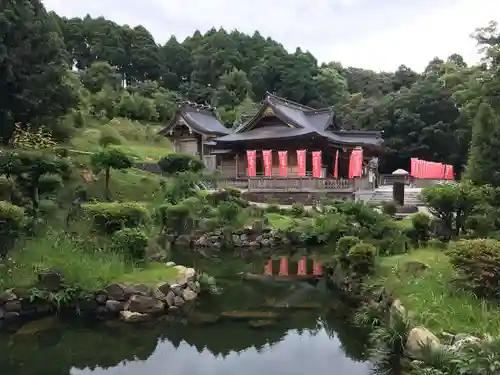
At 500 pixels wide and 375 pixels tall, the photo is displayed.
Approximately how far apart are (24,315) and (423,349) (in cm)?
791

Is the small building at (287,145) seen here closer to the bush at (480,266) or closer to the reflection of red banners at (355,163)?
the reflection of red banners at (355,163)

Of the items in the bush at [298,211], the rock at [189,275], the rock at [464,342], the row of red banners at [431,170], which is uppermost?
A: the row of red banners at [431,170]

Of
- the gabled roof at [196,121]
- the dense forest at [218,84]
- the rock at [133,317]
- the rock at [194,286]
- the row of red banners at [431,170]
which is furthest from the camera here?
the row of red banners at [431,170]

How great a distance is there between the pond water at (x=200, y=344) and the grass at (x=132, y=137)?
78.9ft

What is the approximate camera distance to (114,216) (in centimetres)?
1289

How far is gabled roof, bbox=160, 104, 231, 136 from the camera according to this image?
128 ft

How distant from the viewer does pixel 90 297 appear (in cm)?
1079

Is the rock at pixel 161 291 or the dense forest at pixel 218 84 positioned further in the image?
the dense forest at pixel 218 84

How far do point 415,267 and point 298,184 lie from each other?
17.5m

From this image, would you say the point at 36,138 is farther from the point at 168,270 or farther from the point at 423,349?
the point at 423,349

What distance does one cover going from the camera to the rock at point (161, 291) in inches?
432

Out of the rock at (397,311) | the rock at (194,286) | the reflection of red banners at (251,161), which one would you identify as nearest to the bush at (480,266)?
the rock at (397,311)

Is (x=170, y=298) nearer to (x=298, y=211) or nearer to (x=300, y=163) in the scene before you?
(x=298, y=211)

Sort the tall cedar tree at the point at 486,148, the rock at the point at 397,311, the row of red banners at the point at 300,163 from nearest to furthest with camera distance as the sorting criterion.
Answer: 1. the rock at the point at 397,311
2. the tall cedar tree at the point at 486,148
3. the row of red banners at the point at 300,163
